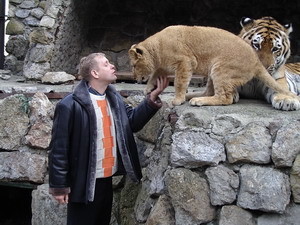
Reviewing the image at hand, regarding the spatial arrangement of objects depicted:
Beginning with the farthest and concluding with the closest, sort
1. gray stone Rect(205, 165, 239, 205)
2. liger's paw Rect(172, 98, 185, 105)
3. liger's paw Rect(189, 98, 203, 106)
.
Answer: liger's paw Rect(172, 98, 185, 105)
liger's paw Rect(189, 98, 203, 106)
gray stone Rect(205, 165, 239, 205)

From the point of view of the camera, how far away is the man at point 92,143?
3139mm

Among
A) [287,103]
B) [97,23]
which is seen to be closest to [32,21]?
[97,23]

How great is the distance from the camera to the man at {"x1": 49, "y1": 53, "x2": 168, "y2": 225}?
124 inches

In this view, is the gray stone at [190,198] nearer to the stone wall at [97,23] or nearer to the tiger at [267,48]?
the tiger at [267,48]

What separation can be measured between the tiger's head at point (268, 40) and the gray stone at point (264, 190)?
47.6 inches

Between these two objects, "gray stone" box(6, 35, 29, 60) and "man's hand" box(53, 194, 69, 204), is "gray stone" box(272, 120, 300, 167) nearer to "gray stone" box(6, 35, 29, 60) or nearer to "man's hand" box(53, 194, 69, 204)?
"man's hand" box(53, 194, 69, 204)

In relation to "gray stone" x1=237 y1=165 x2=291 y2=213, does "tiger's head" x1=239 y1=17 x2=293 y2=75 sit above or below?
above

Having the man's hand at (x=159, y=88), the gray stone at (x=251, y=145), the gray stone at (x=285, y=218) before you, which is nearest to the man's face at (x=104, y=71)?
the man's hand at (x=159, y=88)

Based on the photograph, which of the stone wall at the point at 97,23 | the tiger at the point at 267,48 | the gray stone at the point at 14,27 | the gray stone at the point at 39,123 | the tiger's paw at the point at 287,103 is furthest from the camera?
the gray stone at the point at 14,27

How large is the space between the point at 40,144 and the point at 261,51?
7.55 ft

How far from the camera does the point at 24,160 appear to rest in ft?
15.0

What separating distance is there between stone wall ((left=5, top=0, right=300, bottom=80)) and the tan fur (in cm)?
217

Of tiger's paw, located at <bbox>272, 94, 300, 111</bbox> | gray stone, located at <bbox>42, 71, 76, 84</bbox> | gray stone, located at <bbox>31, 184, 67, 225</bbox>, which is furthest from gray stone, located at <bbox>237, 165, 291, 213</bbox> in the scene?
gray stone, located at <bbox>42, 71, 76, 84</bbox>

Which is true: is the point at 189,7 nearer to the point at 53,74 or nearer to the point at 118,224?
the point at 53,74
